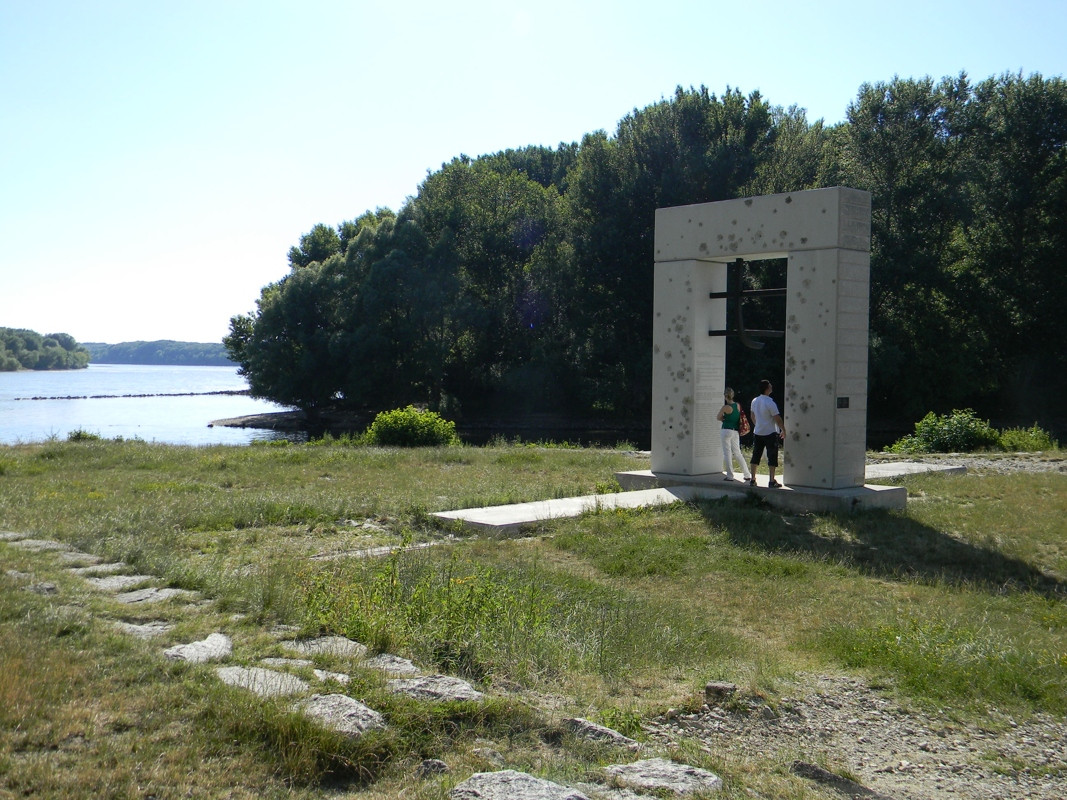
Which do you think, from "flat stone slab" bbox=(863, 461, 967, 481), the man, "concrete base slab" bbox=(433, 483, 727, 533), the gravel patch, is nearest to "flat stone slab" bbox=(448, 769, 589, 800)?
the gravel patch

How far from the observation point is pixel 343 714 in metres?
4.20

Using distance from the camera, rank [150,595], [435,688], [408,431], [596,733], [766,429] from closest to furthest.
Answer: [596,733], [435,688], [150,595], [766,429], [408,431]

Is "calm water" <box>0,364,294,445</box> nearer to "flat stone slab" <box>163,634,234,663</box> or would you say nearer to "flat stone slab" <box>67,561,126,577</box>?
"flat stone slab" <box>67,561,126,577</box>

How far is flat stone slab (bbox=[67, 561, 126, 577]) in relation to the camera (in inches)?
273

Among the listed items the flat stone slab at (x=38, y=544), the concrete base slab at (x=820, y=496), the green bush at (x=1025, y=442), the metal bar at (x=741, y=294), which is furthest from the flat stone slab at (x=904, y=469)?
the flat stone slab at (x=38, y=544)

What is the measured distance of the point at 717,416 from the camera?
14.7 m

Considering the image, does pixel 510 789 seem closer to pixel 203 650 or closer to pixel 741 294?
pixel 203 650

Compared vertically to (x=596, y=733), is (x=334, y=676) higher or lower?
higher

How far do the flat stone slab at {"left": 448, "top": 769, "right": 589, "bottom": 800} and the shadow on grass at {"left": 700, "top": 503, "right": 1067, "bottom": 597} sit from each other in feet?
20.4

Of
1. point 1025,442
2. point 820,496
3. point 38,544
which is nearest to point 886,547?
point 820,496

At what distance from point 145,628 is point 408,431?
57.4ft

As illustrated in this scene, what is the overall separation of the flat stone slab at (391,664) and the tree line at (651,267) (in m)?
31.5

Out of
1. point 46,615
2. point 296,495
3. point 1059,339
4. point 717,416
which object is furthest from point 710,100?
point 46,615

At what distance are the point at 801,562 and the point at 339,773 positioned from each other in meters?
6.56
